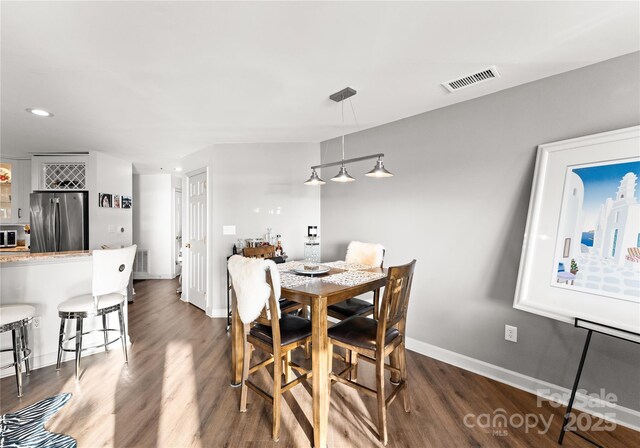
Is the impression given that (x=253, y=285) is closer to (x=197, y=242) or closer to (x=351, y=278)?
(x=351, y=278)

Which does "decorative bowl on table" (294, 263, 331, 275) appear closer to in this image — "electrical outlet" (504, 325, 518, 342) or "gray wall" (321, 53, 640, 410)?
"gray wall" (321, 53, 640, 410)

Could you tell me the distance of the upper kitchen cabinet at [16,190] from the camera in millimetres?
4605

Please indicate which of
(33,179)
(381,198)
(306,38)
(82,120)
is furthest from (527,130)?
(33,179)

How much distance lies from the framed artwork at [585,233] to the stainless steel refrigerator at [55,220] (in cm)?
571

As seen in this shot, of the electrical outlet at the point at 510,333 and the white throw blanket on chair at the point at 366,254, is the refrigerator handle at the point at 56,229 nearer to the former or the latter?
the white throw blanket on chair at the point at 366,254

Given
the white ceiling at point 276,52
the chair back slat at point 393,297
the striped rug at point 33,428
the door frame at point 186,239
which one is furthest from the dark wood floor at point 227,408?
the white ceiling at point 276,52

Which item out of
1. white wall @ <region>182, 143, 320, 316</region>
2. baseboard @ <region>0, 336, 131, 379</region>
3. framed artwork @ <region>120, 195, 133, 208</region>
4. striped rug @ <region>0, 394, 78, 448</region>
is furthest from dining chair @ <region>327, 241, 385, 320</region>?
framed artwork @ <region>120, 195, 133, 208</region>

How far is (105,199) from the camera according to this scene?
449 cm

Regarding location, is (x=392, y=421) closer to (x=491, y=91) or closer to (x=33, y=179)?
(x=491, y=91)

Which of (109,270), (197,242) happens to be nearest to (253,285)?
(109,270)

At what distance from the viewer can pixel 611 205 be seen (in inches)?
70.6

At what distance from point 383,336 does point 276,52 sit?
192cm

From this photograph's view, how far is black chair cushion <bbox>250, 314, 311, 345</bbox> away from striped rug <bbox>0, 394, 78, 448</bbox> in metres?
1.21

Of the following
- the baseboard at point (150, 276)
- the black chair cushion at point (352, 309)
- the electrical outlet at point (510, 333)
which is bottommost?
the baseboard at point (150, 276)
